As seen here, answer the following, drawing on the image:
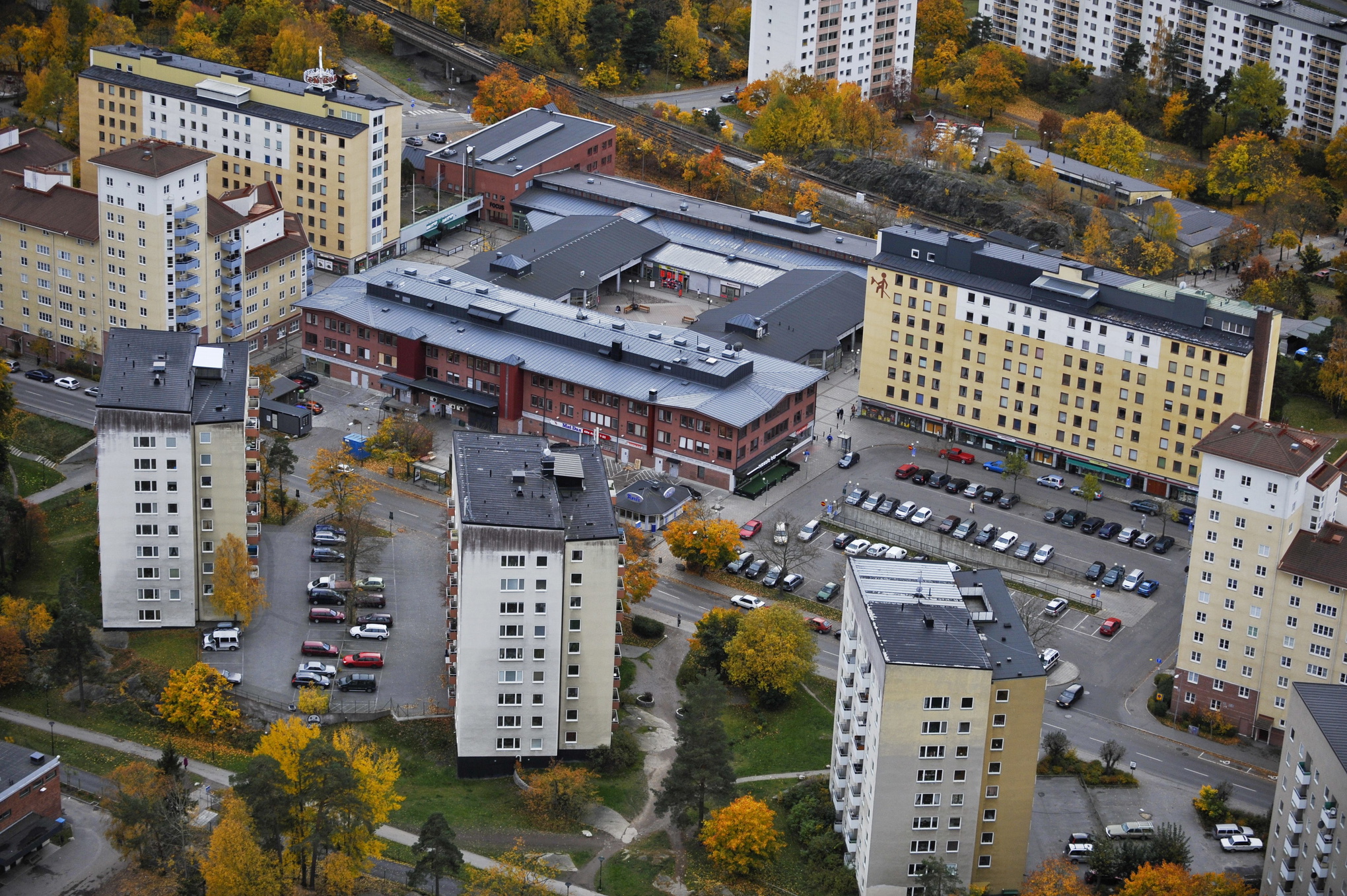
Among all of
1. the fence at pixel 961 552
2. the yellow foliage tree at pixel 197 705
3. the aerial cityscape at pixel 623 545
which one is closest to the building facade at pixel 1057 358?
the aerial cityscape at pixel 623 545

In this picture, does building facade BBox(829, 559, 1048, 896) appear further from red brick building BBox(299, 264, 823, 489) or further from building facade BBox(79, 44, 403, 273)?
building facade BBox(79, 44, 403, 273)

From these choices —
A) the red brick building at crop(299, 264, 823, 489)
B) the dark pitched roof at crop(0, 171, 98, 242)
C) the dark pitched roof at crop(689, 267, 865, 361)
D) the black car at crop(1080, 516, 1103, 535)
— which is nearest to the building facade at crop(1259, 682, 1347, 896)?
the black car at crop(1080, 516, 1103, 535)

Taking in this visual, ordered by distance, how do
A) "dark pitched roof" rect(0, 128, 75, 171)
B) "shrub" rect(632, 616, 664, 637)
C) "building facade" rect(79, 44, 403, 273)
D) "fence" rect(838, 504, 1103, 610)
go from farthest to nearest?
"building facade" rect(79, 44, 403, 273)
"dark pitched roof" rect(0, 128, 75, 171)
"fence" rect(838, 504, 1103, 610)
"shrub" rect(632, 616, 664, 637)

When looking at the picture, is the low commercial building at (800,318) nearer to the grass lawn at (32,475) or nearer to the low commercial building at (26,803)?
the grass lawn at (32,475)

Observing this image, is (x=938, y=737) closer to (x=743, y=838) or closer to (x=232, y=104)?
(x=743, y=838)

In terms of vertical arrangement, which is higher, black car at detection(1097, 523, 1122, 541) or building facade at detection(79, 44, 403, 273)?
building facade at detection(79, 44, 403, 273)

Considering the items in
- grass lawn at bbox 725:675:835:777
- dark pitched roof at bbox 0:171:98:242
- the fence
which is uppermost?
dark pitched roof at bbox 0:171:98:242
